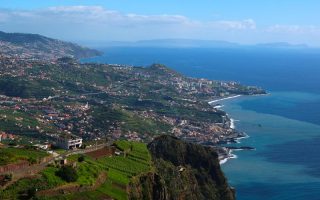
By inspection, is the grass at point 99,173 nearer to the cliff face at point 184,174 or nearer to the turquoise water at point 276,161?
the cliff face at point 184,174

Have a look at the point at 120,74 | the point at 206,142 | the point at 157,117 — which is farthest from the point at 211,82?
the point at 206,142

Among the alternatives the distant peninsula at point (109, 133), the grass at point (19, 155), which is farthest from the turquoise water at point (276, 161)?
the grass at point (19, 155)

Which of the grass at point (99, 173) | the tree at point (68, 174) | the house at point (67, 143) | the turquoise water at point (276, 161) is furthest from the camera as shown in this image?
the turquoise water at point (276, 161)

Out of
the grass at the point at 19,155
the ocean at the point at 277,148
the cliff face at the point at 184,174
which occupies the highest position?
the grass at the point at 19,155

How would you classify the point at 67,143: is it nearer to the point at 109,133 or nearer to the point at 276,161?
the point at 276,161

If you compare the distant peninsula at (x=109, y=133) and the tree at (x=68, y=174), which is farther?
the distant peninsula at (x=109, y=133)

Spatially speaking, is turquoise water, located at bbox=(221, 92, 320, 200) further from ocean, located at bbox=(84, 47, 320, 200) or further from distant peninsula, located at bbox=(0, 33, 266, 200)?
distant peninsula, located at bbox=(0, 33, 266, 200)

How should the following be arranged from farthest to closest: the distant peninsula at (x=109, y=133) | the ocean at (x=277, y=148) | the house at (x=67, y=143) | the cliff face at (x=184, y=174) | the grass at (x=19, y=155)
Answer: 1. the ocean at (x=277, y=148)
2. the house at (x=67, y=143)
3. the cliff face at (x=184, y=174)
4. the distant peninsula at (x=109, y=133)
5. the grass at (x=19, y=155)

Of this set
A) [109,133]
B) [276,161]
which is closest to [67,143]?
[276,161]

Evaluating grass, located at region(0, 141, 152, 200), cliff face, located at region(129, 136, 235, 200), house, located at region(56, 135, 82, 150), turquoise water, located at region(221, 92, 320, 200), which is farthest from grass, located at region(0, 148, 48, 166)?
turquoise water, located at region(221, 92, 320, 200)
